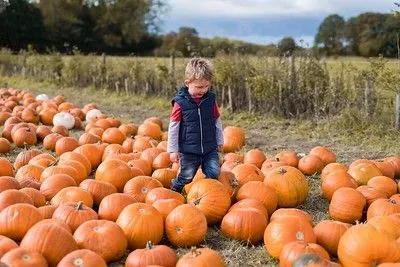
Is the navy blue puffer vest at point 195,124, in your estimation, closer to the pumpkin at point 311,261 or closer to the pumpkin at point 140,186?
the pumpkin at point 140,186

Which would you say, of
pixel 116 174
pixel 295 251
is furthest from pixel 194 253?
pixel 116 174

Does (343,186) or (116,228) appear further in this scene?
(343,186)

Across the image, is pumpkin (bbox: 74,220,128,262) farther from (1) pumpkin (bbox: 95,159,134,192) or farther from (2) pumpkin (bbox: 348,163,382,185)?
(2) pumpkin (bbox: 348,163,382,185)

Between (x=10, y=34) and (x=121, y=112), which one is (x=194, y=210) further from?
(x=10, y=34)

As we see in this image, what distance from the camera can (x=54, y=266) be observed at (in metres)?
3.45

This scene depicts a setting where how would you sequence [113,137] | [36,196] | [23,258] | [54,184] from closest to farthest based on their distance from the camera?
[23,258], [36,196], [54,184], [113,137]

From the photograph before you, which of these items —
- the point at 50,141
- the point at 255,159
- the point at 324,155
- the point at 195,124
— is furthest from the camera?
the point at 50,141

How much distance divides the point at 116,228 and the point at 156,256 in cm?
47

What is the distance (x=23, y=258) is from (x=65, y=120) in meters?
6.37

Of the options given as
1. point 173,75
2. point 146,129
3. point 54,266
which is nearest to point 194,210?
point 54,266

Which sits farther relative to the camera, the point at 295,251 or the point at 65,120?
the point at 65,120

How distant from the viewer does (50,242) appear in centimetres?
343

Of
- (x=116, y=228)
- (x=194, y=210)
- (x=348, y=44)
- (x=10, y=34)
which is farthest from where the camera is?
(x=10, y=34)

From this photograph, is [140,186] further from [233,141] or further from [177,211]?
[233,141]
